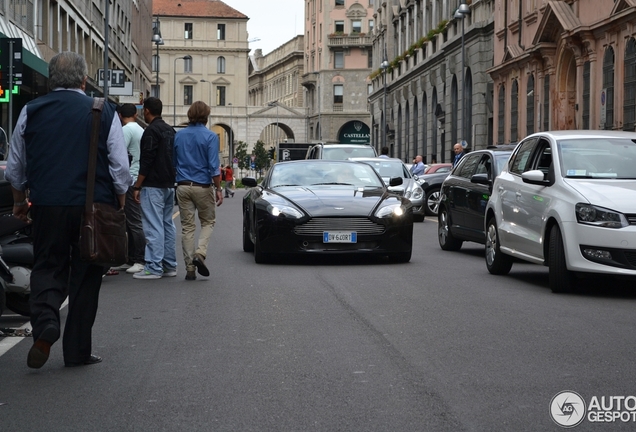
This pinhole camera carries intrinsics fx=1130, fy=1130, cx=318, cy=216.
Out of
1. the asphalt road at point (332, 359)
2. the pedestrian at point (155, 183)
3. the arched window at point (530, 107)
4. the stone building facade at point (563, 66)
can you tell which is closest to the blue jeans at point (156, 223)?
the pedestrian at point (155, 183)

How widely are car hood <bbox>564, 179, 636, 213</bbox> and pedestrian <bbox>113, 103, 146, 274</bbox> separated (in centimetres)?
488

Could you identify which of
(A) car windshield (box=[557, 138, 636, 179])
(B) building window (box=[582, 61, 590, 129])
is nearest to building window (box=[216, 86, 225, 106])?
(B) building window (box=[582, 61, 590, 129])

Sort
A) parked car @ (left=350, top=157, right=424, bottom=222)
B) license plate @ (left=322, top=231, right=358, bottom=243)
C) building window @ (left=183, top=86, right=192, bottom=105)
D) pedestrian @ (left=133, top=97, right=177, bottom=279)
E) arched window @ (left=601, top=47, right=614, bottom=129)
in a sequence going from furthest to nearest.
Result: 1. building window @ (left=183, top=86, right=192, bottom=105)
2. arched window @ (left=601, top=47, right=614, bottom=129)
3. parked car @ (left=350, top=157, right=424, bottom=222)
4. license plate @ (left=322, top=231, right=358, bottom=243)
5. pedestrian @ (left=133, top=97, right=177, bottom=279)

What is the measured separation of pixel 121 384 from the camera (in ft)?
20.6

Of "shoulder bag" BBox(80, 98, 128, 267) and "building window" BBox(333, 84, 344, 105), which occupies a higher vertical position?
"building window" BBox(333, 84, 344, 105)

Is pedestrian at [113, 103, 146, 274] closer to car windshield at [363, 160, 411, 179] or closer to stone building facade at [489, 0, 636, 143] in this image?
car windshield at [363, 160, 411, 179]

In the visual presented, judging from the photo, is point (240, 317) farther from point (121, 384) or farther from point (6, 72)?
point (6, 72)

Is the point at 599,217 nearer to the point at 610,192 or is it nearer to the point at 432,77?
the point at 610,192

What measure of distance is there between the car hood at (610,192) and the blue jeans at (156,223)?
14.1ft

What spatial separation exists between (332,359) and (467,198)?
31.0 feet

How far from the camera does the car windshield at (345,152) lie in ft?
98.3

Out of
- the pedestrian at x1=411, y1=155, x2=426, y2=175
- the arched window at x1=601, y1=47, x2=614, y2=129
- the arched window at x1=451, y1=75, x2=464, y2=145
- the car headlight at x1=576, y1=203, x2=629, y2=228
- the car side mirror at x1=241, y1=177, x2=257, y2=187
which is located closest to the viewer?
the car headlight at x1=576, y1=203, x2=629, y2=228

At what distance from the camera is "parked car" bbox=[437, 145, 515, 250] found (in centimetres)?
1562

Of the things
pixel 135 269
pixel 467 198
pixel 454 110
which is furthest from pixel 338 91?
pixel 135 269
